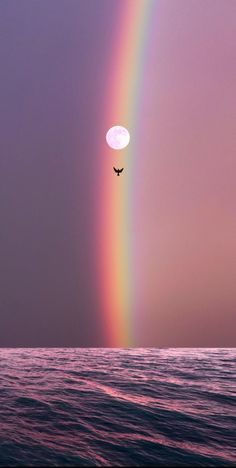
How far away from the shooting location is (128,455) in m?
14.4

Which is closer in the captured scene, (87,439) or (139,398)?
(87,439)

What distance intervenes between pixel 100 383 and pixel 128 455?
22569 mm

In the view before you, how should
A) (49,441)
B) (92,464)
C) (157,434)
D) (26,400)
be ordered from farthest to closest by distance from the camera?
(26,400)
(157,434)
(49,441)
(92,464)

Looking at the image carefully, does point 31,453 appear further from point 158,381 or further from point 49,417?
point 158,381

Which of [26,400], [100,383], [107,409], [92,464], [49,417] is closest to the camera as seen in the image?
[92,464]

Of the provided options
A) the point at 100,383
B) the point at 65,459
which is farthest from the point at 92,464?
the point at 100,383

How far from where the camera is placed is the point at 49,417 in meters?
20.8

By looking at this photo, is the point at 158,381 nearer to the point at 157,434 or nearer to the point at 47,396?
the point at 47,396

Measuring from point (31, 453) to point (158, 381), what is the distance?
26.1 metres

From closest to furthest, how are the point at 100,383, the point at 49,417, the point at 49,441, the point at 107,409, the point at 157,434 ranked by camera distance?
the point at 49,441 < the point at 157,434 < the point at 49,417 < the point at 107,409 < the point at 100,383

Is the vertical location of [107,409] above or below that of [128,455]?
above

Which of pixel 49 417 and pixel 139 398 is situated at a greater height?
pixel 139 398

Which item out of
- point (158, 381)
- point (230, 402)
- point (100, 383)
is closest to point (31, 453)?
point (230, 402)

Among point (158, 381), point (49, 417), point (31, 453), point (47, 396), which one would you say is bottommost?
point (31, 453)
